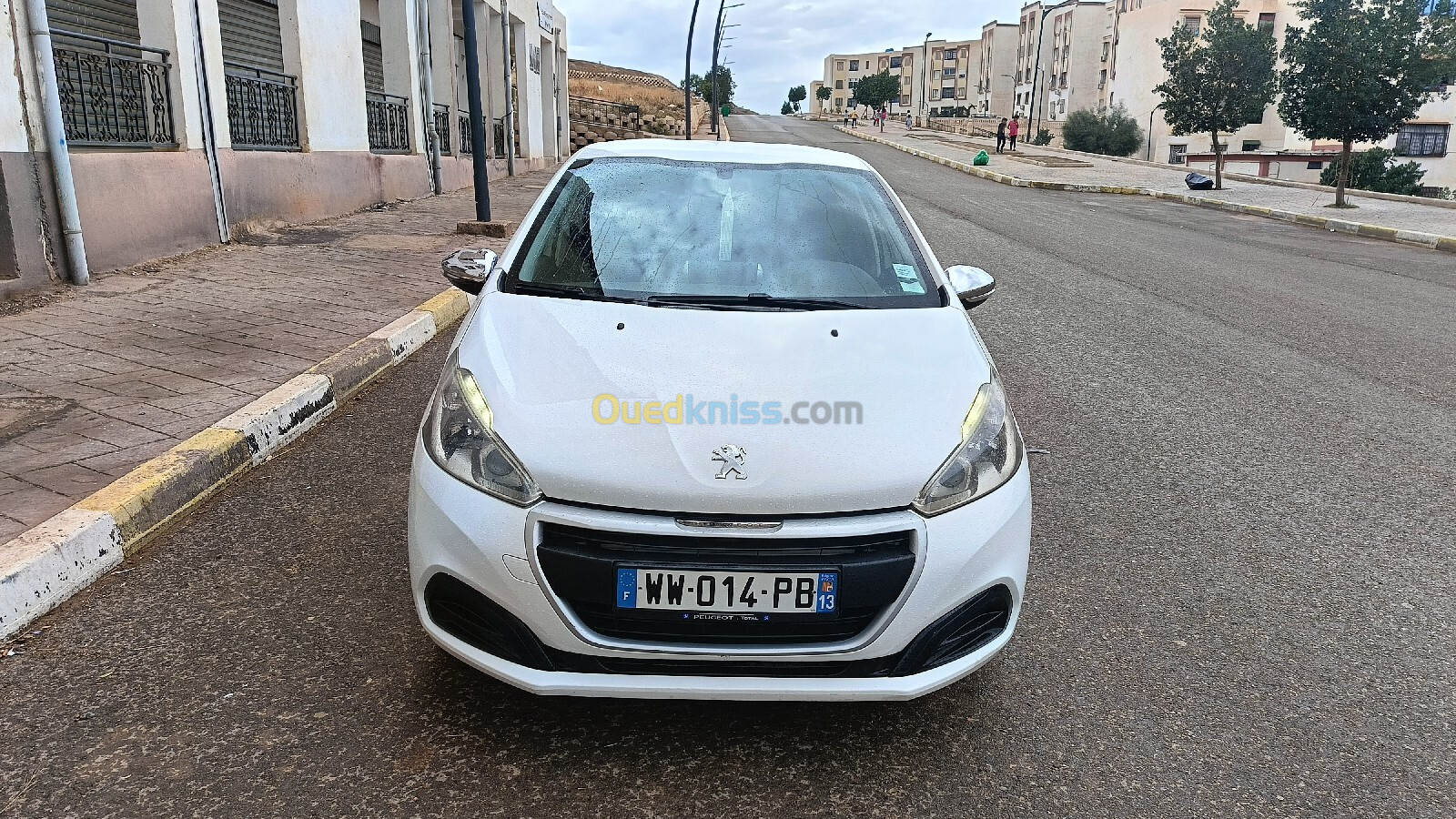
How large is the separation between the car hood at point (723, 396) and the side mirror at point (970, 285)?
466 millimetres

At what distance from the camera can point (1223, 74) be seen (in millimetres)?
27750

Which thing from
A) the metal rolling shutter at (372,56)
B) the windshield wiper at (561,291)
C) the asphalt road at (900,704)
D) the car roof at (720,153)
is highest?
the metal rolling shutter at (372,56)

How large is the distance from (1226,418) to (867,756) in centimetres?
388

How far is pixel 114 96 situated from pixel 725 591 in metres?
8.64

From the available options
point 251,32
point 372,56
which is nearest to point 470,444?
point 251,32

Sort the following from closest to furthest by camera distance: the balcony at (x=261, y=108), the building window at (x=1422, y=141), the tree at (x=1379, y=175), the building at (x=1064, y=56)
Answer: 1. the balcony at (x=261, y=108)
2. the tree at (x=1379, y=175)
3. the building window at (x=1422, y=141)
4. the building at (x=1064, y=56)

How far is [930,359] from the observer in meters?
2.76

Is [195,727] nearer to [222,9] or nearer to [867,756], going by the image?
[867,756]

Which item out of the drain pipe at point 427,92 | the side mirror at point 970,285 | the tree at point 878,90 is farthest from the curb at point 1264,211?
the tree at point 878,90

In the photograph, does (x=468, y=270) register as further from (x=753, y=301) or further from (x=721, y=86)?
(x=721, y=86)

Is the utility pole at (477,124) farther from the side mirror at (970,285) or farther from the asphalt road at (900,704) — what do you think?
the side mirror at (970,285)

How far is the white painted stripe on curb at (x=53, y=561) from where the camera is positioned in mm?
2977

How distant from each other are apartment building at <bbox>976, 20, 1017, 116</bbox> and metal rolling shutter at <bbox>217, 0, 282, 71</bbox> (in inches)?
4256

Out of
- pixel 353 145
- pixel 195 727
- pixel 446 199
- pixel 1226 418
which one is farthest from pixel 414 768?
pixel 446 199
